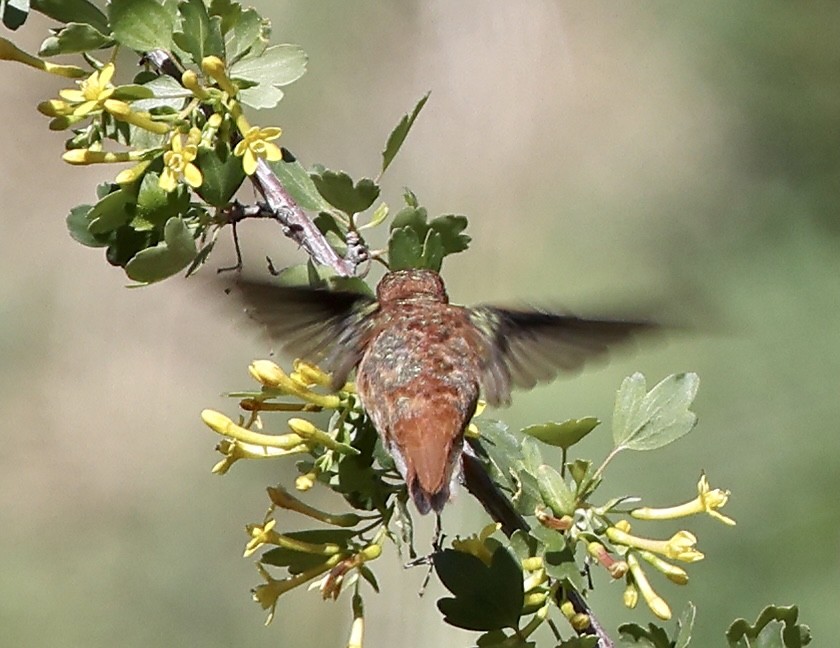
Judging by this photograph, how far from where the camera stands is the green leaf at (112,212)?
96 cm

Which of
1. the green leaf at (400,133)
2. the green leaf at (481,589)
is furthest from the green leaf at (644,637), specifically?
the green leaf at (400,133)

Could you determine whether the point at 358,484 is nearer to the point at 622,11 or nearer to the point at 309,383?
the point at 309,383

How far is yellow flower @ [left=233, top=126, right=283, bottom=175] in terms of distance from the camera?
91 centimetres

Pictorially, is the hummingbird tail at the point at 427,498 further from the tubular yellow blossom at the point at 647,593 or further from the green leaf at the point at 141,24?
the green leaf at the point at 141,24

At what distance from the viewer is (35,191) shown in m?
4.33

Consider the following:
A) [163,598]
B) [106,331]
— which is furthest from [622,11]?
[163,598]

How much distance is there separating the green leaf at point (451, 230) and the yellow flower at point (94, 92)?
0.29 meters

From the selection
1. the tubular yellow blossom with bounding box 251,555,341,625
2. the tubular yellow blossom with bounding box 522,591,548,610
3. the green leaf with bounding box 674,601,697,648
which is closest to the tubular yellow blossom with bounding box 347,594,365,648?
the tubular yellow blossom with bounding box 251,555,341,625

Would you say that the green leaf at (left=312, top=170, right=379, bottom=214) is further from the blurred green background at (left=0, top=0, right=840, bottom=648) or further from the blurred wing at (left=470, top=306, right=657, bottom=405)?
the blurred green background at (left=0, top=0, right=840, bottom=648)

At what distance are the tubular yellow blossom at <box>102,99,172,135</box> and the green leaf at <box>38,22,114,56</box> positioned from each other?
6cm

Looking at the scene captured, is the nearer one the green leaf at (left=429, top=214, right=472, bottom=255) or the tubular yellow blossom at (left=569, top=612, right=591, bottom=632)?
the tubular yellow blossom at (left=569, top=612, right=591, bottom=632)

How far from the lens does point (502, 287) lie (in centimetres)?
349

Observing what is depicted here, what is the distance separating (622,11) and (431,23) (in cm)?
75

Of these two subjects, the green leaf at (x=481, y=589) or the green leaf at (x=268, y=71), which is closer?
the green leaf at (x=481, y=589)
